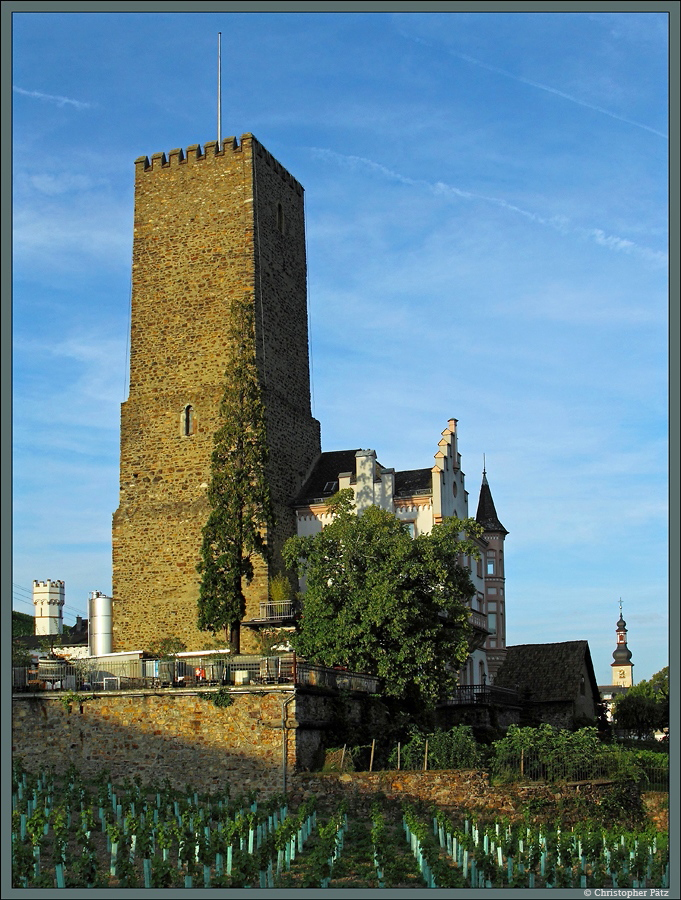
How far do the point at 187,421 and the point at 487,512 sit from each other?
16150mm

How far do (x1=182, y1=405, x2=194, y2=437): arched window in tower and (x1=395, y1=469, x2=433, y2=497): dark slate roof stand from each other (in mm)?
7333

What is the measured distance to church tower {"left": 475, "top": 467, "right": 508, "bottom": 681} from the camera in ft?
153

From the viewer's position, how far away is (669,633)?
11.1 meters

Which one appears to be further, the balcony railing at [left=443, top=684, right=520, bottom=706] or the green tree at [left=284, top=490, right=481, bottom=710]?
the balcony railing at [left=443, top=684, right=520, bottom=706]

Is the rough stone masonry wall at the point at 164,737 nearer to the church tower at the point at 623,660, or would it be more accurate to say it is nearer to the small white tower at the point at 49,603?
the small white tower at the point at 49,603

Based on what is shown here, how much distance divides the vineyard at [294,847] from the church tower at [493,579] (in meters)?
20.2

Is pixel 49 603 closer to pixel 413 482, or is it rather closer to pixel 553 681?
pixel 553 681

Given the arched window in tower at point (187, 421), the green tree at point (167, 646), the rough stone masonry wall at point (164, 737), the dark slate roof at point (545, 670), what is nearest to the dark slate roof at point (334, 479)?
the arched window in tower at point (187, 421)

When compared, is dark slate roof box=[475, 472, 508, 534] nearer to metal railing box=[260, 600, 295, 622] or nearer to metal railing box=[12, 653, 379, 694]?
metal railing box=[260, 600, 295, 622]

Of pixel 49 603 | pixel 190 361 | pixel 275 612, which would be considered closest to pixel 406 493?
pixel 275 612

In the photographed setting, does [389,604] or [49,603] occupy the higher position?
[389,604]

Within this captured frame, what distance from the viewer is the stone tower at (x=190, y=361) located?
3928 cm

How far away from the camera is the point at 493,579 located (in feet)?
159

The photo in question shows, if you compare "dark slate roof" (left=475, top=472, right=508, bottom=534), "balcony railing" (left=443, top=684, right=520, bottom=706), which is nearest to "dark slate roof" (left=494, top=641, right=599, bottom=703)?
"balcony railing" (left=443, top=684, right=520, bottom=706)
